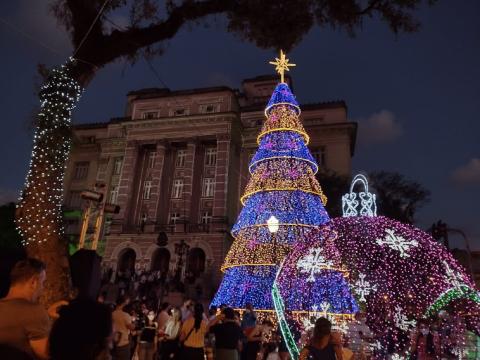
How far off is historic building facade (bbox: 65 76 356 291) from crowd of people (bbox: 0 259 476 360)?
64.7 feet

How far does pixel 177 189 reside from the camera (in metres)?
A: 34.3

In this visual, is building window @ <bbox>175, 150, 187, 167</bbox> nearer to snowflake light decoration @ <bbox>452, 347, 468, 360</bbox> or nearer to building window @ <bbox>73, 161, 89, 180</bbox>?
building window @ <bbox>73, 161, 89, 180</bbox>

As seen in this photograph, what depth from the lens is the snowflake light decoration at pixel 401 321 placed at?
920cm

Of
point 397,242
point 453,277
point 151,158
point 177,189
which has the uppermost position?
point 151,158

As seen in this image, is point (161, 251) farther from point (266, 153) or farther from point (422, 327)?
point (422, 327)

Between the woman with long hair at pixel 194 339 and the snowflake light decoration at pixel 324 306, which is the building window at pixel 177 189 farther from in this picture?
the woman with long hair at pixel 194 339

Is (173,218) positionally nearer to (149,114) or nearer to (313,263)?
(149,114)

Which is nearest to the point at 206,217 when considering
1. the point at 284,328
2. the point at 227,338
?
the point at 284,328

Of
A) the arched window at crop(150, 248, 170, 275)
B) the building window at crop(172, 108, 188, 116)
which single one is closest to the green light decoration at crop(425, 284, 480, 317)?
the arched window at crop(150, 248, 170, 275)

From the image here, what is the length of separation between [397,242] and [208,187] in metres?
25.5

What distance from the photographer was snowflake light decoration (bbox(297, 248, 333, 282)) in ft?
31.8

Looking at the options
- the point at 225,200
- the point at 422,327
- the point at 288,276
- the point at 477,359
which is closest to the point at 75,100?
the point at 288,276

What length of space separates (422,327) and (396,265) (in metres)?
1.49

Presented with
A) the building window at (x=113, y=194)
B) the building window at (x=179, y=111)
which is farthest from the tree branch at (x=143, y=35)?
the building window at (x=113, y=194)
